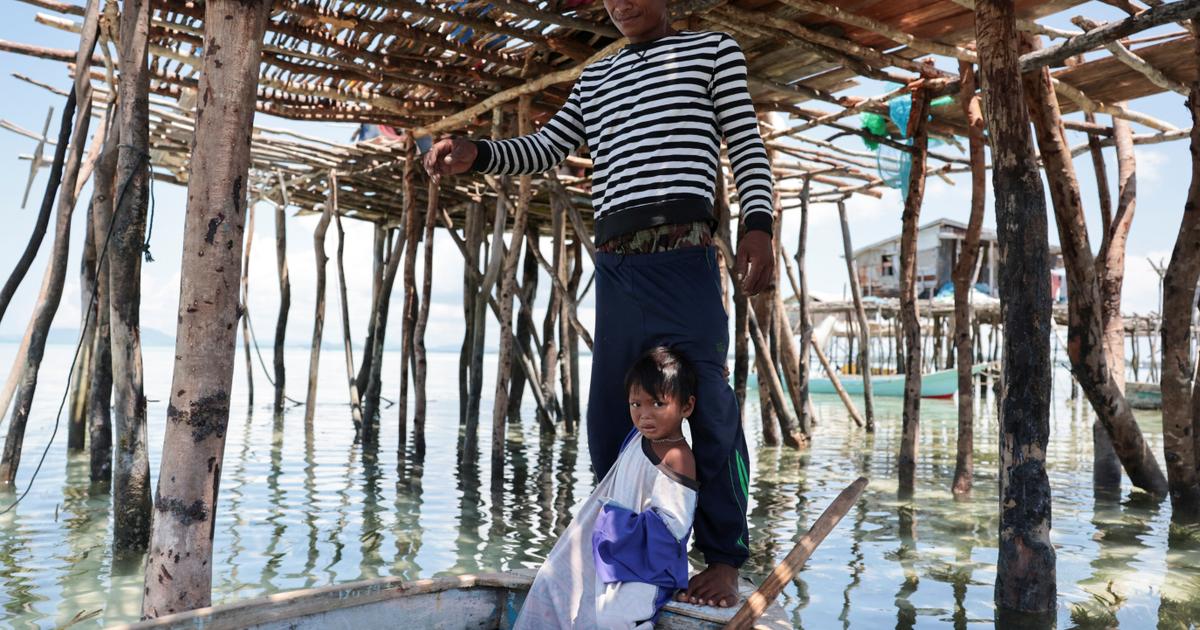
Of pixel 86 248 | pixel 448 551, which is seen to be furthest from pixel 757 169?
pixel 86 248

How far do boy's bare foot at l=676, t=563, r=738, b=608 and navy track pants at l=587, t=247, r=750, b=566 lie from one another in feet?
0.15

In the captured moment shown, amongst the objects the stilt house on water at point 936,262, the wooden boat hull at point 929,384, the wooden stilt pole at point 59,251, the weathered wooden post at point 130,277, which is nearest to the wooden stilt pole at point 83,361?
the wooden stilt pole at point 59,251

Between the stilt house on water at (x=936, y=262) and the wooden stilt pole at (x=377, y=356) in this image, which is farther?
the stilt house on water at (x=936, y=262)

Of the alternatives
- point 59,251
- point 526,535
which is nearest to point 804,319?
point 526,535

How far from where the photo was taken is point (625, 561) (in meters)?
2.27

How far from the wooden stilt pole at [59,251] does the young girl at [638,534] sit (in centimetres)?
397

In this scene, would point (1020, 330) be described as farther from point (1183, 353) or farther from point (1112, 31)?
point (1183, 353)

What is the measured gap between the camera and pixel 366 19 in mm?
5496

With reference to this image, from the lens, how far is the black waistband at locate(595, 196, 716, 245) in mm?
2430

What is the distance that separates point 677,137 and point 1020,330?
1.58 meters

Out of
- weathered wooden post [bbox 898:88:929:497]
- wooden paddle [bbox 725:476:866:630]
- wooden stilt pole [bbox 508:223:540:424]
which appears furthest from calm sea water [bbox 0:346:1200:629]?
wooden stilt pole [bbox 508:223:540:424]

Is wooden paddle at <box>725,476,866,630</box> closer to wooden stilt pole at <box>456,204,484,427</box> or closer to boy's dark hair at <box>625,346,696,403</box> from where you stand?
boy's dark hair at <box>625,346,696,403</box>

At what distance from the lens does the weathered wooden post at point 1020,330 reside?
3164 millimetres

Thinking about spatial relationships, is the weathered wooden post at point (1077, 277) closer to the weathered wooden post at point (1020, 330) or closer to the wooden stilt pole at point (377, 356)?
the weathered wooden post at point (1020, 330)
